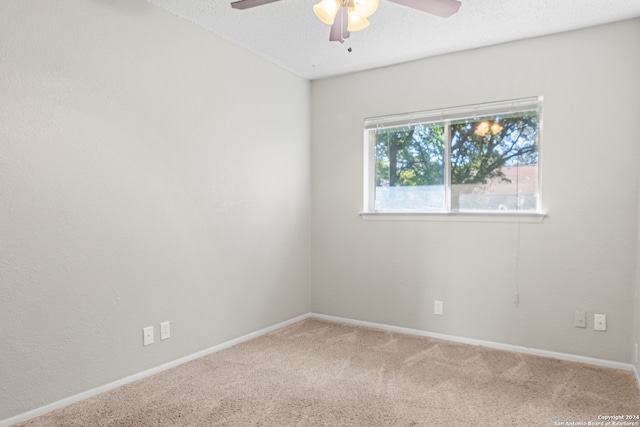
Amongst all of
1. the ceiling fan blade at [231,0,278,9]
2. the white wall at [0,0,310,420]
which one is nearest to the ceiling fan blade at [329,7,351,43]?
the ceiling fan blade at [231,0,278,9]

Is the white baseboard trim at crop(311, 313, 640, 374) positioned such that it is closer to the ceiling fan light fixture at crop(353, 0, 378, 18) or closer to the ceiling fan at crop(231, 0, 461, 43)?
the ceiling fan at crop(231, 0, 461, 43)

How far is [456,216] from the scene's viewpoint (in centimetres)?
337

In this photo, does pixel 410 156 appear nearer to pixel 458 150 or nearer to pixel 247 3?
pixel 458 150

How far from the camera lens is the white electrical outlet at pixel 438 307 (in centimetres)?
344

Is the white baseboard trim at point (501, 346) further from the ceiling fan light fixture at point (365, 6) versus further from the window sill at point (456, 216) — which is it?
the ceiling fan light fixture at point (365, 6)

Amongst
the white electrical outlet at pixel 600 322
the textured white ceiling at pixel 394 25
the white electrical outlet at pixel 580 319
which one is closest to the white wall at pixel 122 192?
the textured white ceiling at pixel 394 25

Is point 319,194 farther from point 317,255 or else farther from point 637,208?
point 637,208

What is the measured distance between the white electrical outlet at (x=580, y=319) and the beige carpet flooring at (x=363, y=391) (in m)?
0.29

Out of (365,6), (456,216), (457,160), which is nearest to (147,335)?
(365,6)

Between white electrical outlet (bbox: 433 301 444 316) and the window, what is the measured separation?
2.55 ft

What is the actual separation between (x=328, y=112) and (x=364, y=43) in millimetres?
949

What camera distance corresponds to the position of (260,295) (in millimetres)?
3555

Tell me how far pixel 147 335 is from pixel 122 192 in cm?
94

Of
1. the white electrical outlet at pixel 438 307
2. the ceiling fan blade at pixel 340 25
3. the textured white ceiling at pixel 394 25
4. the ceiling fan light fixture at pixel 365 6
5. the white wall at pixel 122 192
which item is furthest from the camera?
the white electrical outlet at pixel 438 307
